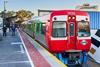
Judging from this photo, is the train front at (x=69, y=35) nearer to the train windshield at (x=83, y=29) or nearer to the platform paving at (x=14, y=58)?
the train windshield at (x=83, y=29)

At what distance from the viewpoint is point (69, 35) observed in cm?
1608

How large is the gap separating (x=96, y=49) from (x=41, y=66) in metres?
4.39

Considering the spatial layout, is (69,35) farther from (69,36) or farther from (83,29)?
(83,29)

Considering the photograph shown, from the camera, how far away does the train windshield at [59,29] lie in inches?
639

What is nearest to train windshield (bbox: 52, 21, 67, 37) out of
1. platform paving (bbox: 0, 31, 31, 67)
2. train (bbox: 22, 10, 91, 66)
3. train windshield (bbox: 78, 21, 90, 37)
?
train (bbox: 22, 10, 91, 66)

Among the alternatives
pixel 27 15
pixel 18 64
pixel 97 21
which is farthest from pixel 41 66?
pixel 27 15

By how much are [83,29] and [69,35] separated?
962mm

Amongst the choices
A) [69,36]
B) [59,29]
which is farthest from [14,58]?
[69,36]

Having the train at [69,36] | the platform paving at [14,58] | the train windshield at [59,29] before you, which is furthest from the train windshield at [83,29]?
the platform paving at [14,58]

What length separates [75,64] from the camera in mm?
15711

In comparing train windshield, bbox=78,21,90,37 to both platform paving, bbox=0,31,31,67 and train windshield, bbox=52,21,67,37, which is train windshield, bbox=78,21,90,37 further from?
platform paving, bbox=0,31,31,67

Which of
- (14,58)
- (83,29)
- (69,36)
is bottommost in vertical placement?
(14,58)

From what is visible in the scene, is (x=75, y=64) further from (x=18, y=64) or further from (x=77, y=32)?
(x=18, y=64)

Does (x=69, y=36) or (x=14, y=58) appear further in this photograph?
(x=69, y=36)
